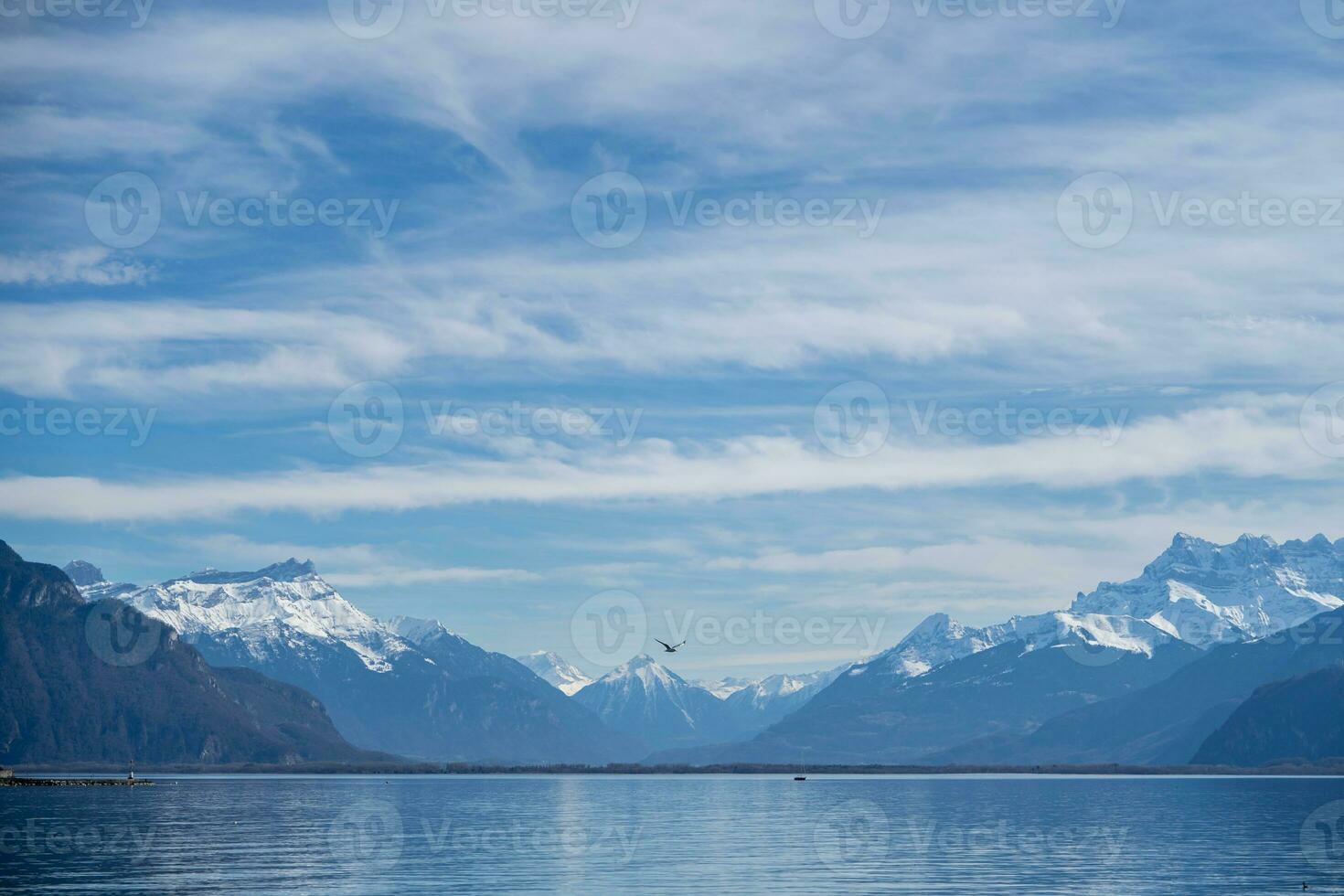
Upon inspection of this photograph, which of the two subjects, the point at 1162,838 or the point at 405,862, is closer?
the point at 405,862

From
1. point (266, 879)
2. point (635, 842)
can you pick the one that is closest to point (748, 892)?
point (266, 879)

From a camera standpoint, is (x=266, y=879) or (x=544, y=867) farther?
(x=544, y=867)

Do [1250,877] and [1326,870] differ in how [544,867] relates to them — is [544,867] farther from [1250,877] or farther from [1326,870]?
[1326,870]

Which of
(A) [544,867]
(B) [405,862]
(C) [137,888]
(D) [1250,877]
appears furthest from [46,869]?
(D) [1250,877]

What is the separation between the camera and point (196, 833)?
199 meters

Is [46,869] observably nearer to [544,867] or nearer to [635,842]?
[544,867]

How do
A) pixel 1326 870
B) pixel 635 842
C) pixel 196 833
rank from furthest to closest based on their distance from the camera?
pixel 196 833 < pixel 635 842 < pixel 1326 870

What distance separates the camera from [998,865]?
151 metres

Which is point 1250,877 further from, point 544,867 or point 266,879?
point 266,879

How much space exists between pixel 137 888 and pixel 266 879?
12824mm

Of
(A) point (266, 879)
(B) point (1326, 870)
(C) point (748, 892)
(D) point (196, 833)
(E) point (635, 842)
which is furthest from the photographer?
(D) point (196, 833)

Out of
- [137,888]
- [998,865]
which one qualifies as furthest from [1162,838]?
[137,888]

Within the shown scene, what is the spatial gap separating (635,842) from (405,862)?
3865cm

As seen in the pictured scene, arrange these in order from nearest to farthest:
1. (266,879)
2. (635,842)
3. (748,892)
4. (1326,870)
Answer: (748,892)
(266,879)
(1326,870)
(635,842)
